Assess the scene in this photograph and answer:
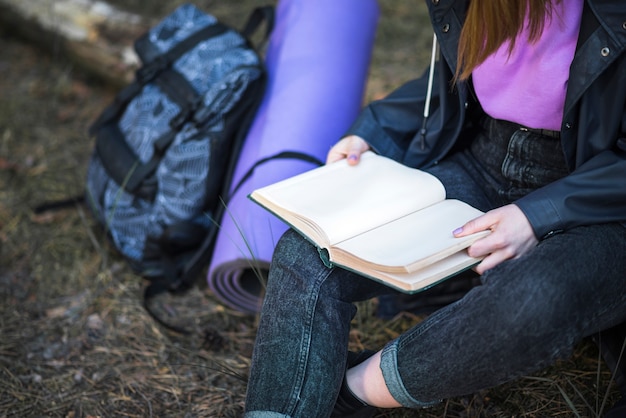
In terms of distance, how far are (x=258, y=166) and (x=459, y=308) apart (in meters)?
1.03

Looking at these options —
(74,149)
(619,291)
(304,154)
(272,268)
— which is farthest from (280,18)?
(619,291)

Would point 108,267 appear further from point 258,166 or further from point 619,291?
point 619,291

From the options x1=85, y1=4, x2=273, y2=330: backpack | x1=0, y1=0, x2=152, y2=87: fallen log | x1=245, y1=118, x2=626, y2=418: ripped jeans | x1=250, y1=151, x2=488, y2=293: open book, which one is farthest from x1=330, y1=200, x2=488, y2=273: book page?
x1=0, y1=0, x2=152, y2=87: fallen log

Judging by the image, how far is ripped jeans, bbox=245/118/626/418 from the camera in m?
1.39

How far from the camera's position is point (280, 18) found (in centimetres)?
291

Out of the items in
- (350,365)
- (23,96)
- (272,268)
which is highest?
(272,268)

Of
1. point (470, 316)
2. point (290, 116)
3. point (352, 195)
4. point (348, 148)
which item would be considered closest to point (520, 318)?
point (470, 316)

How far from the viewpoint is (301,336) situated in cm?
160

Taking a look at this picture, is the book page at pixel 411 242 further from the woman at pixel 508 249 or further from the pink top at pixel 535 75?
the pink top at pixel 535 75

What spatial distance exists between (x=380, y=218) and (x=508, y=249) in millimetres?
306

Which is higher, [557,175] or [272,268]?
[557,175]

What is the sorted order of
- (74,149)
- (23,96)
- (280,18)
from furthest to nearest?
(23,96)
(74,149)
(280,18)

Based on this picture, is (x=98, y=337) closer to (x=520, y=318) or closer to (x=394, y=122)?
(x=394, y=122)

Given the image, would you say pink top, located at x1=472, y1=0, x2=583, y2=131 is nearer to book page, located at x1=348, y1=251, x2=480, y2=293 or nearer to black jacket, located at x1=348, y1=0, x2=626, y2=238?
black jacket, located at x1=348, y1=0, x2=626, y2=238
